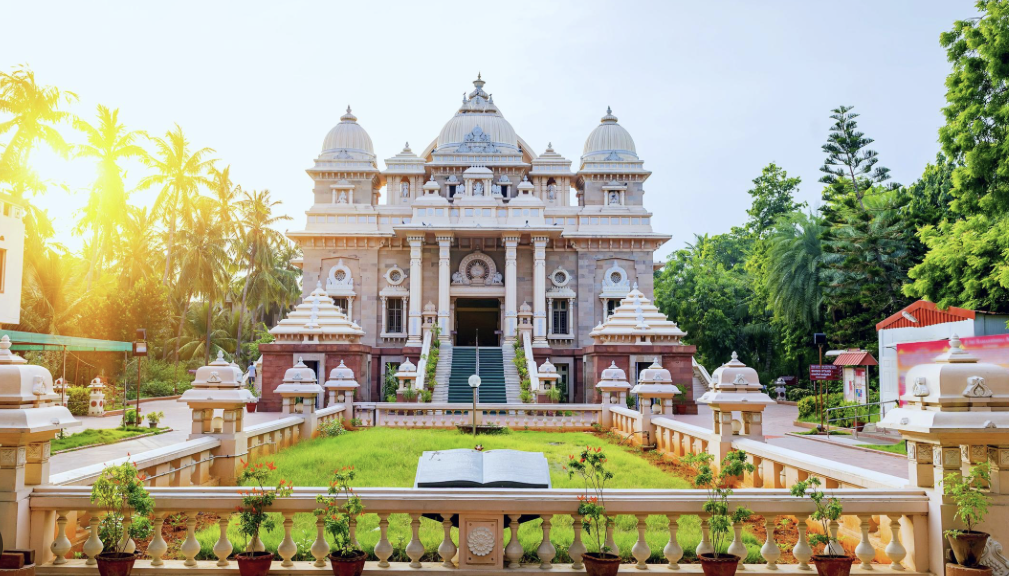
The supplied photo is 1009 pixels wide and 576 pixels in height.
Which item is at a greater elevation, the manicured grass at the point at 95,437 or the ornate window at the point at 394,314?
the ornate window at the point at 394,314

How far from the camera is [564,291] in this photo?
3666 cm

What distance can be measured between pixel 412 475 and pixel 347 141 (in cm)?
3136

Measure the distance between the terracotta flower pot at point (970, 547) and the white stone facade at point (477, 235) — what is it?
86.6 ft

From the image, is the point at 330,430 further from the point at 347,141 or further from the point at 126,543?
the point at 347,141

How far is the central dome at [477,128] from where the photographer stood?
4047cm

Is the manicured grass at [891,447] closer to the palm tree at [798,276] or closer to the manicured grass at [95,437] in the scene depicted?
the manicured grass at [95,437]

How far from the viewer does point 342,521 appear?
20.4 feet

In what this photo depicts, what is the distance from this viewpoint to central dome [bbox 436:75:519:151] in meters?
40.5

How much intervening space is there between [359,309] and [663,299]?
21.2 m

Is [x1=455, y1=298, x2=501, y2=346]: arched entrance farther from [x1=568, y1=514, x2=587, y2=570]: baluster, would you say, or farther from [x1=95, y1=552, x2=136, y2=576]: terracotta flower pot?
[x1=95, y1=552, x2=136, y2=576]: terracotta flower pot

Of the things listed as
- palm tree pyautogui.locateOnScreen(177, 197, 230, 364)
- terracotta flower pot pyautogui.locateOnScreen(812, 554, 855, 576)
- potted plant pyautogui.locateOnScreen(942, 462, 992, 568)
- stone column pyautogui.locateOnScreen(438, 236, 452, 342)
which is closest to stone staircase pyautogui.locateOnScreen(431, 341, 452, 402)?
stone column pyautogui.locateOnScreen(438, 236, 452, 342)

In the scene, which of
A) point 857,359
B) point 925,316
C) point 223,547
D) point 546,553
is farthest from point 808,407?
point 223,547

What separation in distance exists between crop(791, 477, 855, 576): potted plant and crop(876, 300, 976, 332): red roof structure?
14048 mm

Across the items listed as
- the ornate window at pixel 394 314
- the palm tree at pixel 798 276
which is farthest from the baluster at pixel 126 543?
the palm tree at pixel 798 276
